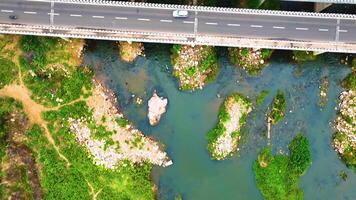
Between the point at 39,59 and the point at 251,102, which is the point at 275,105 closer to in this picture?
the point at 251,102

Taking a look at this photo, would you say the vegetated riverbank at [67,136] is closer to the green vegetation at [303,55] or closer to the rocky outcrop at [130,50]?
the rocky outcrop at [130,50]

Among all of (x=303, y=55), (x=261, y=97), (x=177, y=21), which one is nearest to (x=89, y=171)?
(x=177, y=21)

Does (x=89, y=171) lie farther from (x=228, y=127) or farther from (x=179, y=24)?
(x=179, y=24)

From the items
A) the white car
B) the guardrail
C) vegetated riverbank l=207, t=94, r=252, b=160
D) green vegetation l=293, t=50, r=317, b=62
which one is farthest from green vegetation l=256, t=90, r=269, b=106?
the white car

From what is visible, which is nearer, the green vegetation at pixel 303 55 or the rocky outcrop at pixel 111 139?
the rocky outcrop at pixel 111 139

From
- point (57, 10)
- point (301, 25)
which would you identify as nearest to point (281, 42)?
point (301, 25)

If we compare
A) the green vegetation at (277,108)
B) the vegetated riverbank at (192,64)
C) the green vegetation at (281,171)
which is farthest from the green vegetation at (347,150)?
the vegetated riverbank at (192,64)

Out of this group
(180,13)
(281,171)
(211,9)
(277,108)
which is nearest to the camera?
(180,13)
